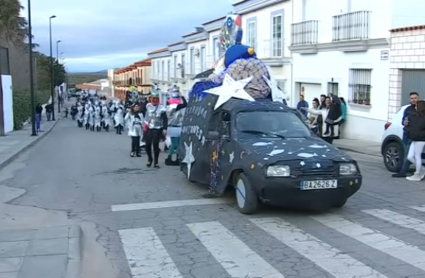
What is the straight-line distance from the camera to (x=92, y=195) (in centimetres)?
988

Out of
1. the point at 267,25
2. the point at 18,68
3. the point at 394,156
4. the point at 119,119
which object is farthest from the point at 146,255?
the point at 18,68

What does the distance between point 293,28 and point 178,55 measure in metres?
28.9

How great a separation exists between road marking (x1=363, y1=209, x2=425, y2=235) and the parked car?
411cm

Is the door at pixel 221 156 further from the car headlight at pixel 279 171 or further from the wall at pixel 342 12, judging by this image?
the wall at pixel 342 12

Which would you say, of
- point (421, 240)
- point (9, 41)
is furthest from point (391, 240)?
point (9, 41)

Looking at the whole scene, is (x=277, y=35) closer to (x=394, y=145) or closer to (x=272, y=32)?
(x=272, y=32)

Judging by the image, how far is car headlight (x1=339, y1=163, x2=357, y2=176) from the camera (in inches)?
298

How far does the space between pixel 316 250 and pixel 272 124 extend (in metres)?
3.13

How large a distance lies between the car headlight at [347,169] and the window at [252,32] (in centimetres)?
2298

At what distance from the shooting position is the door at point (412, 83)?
17.1 meters

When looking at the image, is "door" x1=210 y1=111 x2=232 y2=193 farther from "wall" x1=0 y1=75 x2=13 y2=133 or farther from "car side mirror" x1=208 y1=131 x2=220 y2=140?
"wall" x1=0 y1=75 x2=13 y2=133

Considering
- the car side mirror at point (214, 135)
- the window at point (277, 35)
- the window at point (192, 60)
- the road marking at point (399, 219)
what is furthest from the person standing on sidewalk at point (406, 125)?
the window at point (192, 60)

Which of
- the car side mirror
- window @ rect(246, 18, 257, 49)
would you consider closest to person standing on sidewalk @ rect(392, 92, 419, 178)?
the car side mirror

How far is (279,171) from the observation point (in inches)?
289
